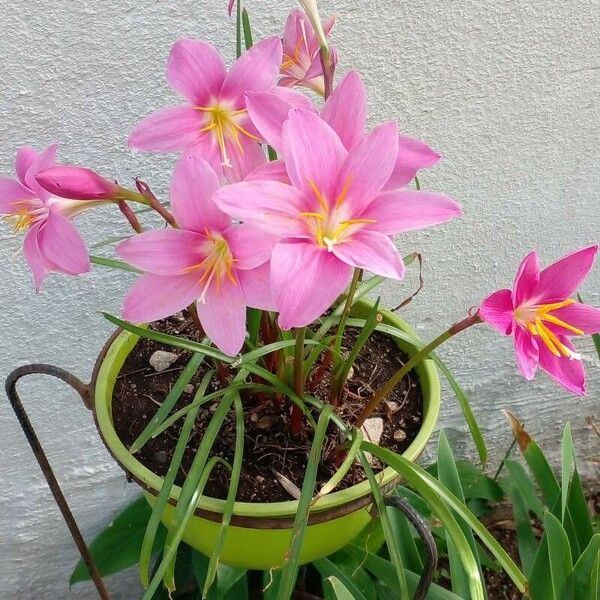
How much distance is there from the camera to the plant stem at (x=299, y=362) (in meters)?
0.60

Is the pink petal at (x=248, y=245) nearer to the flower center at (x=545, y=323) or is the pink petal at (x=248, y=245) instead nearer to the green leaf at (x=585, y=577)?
the flower center at (x=545, y=323)

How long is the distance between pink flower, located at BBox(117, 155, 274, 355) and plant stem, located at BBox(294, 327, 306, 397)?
0.35ft

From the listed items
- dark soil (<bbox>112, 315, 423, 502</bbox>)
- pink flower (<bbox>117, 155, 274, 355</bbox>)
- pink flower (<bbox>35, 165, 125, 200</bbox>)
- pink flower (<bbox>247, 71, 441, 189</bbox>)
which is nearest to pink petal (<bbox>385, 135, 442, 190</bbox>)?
pink flower (<bbox>247, 71, 441, 189</bbox>)

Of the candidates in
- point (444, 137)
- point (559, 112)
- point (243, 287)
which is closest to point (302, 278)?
point (243, 287)

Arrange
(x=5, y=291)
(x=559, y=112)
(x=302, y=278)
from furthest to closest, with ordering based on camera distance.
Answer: (x=559, y=112) < (x=5, y=291) < (x=302, y=278)

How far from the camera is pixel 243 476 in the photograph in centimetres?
70

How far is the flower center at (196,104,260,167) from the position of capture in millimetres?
504

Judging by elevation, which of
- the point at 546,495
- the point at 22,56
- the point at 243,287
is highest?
the point at 22,56

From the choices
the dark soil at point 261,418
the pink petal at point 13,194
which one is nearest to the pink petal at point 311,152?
the pink petal at point 13,194

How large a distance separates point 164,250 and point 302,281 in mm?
127

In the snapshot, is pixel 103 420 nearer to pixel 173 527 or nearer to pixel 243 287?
pixel 173 527

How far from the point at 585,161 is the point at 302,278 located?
857 millimetres

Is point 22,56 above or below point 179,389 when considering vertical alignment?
above

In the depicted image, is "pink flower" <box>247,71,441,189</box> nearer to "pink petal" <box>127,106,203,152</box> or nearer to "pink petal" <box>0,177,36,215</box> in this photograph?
"pink petal" <box>127,106,203,152</box>
